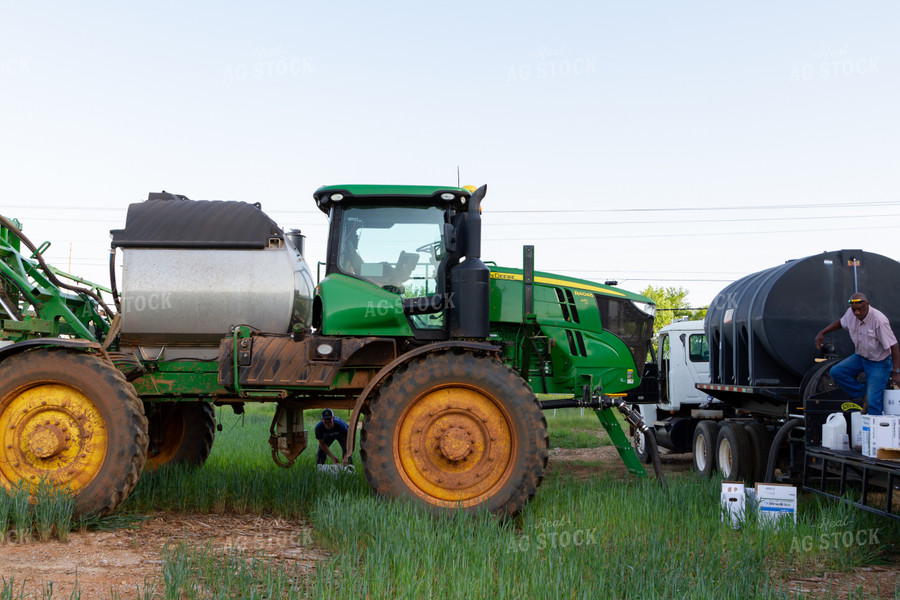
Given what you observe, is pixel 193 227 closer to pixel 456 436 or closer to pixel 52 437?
pixel 52 437

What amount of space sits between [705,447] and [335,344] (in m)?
6.90

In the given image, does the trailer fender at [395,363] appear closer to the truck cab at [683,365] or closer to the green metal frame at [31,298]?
the green metal frame at [31,298]

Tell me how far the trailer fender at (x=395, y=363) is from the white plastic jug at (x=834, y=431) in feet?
13.1

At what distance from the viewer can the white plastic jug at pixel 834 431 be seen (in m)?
7.86

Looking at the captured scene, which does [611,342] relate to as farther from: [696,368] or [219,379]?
[696,368]

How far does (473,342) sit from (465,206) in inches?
60.6

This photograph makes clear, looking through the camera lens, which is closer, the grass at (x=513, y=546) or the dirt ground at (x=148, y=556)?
the grass at (x=513, y=546)

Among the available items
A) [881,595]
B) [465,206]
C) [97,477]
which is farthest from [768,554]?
[97,477]
